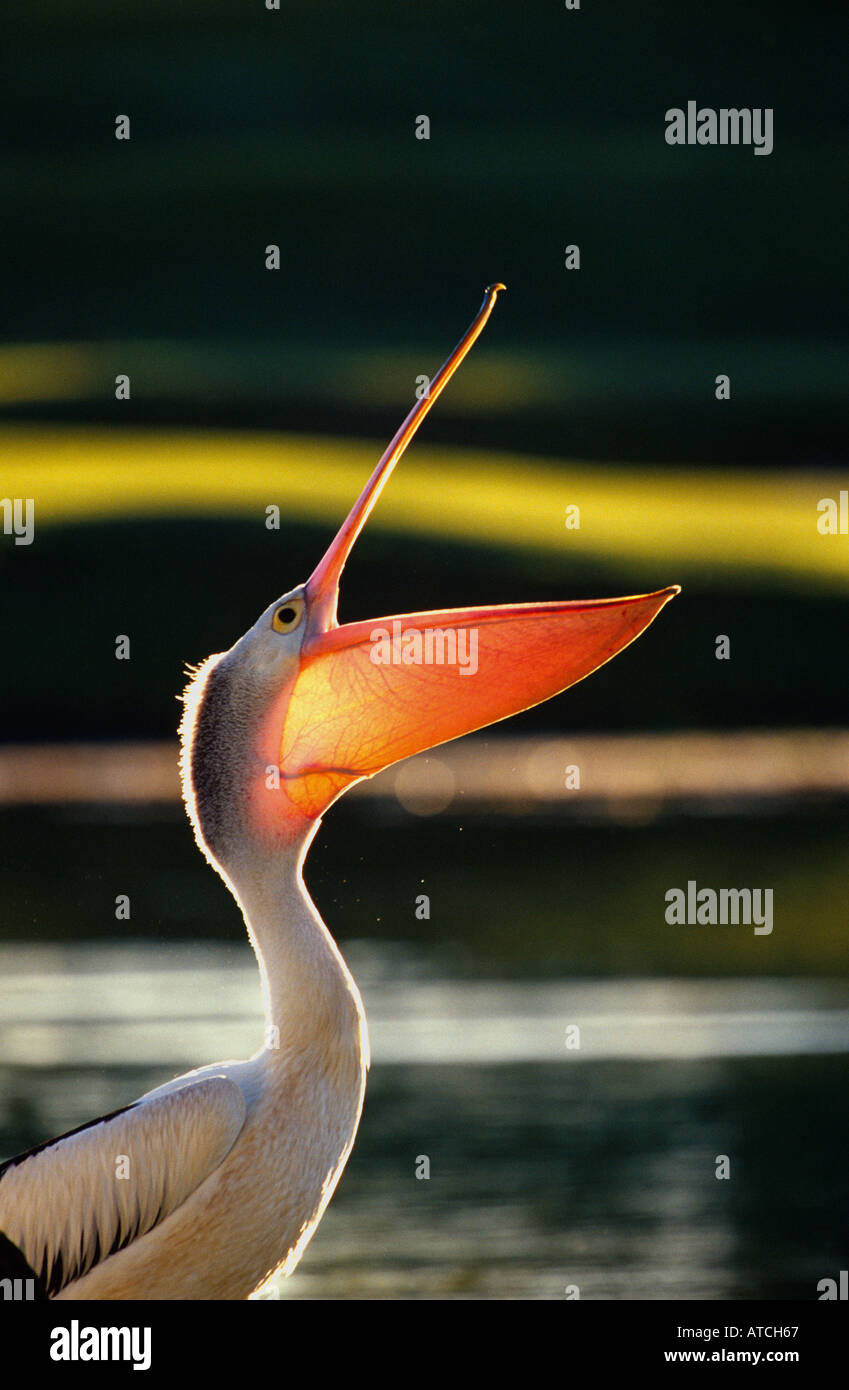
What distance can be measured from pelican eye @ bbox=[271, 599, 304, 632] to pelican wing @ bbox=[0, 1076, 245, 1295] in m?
0.96

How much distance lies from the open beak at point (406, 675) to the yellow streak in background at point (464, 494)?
13942 mm

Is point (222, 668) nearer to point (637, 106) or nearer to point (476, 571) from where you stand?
point (476, 571)

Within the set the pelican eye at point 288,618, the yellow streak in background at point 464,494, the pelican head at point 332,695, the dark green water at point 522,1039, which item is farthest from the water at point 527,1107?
the yellow streak in background at point 464,494

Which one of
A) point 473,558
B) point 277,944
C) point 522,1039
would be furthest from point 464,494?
point 277,944

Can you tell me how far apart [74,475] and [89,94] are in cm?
1367

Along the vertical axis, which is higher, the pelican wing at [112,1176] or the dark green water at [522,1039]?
the pelican wing at [112,1176]

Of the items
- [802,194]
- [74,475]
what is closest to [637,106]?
[802,194]

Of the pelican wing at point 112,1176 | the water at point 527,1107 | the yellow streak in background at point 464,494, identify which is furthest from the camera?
the yellow streak in background at point 464,494

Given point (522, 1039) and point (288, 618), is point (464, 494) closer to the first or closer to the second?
point (522, 1039)

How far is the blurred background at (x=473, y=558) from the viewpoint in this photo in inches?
251

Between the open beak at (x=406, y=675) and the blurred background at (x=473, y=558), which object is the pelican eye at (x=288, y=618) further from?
the blurred background at (x=473, y=558)

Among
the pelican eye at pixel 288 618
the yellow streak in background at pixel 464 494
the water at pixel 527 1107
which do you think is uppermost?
the yellow streak in background at pixel 464 494

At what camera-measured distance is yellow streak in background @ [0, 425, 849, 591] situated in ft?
61.3

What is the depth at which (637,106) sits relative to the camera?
32.2 m
